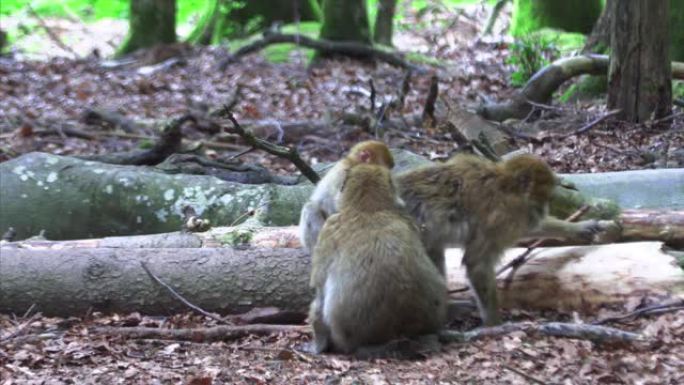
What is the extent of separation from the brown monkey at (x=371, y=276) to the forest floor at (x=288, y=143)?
195 mm

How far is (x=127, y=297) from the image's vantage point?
20.4ft

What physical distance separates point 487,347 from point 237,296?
1953 millimetres

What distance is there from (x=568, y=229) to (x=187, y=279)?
2824mm

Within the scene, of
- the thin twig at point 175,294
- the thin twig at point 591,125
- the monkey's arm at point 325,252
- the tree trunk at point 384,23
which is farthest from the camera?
the tree trunk at point 384,23

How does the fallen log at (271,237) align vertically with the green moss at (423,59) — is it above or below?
below

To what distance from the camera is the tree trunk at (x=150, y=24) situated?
2208cm

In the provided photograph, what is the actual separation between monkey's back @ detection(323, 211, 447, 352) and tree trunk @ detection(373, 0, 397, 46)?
16646 mm

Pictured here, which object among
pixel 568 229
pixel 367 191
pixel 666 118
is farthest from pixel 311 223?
pixel 666 118

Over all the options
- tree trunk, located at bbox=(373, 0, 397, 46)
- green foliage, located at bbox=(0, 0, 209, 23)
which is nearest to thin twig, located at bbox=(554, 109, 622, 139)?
tree trunk, located at bbox=(373, 0, 397, 46)

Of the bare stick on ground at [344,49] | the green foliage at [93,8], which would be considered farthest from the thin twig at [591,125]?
the green foliage at [93,8]

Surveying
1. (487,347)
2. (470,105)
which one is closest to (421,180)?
(487,347)

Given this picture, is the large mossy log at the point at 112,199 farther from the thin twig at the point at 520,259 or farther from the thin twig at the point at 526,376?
the thin twig at the point at 526,376

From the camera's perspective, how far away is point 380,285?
16.7 ft

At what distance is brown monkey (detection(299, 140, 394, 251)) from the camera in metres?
5.79
